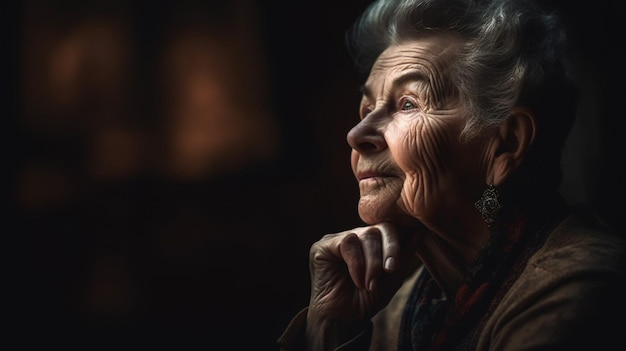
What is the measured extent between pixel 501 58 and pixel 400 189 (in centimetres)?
40

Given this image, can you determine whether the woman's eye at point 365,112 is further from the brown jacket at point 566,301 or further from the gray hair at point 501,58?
the brown jacket at point 566,301

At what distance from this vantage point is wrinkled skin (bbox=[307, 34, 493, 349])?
1.37 m

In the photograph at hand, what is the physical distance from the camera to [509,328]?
Answer: 1.20m

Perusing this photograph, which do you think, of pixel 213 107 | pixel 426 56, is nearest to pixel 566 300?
pixel 426 56

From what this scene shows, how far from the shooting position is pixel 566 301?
116 cm

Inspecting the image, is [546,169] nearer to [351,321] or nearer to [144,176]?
[351,321]

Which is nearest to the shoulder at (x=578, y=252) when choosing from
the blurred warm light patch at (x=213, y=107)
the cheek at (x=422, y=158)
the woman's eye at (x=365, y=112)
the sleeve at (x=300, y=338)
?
the cheek at (x=422, y=158)

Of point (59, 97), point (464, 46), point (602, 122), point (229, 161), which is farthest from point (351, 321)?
point (602, 122)

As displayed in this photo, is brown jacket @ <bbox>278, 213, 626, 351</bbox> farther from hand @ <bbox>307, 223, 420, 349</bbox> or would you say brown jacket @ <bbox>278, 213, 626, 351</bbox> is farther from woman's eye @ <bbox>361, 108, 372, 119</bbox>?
woman's eye @ <bbox>361, 108, 372, 119</bbox>

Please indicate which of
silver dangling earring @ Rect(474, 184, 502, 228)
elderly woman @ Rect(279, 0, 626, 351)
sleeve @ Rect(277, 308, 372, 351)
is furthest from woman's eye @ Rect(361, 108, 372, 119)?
sleeve @ Rect(277, 308, 372, 351)

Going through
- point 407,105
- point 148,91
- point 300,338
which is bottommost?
point 300,338

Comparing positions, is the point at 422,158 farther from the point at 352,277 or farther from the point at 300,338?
the point at 300,338

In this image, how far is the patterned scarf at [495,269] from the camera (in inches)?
51.9

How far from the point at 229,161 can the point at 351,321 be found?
515mm
